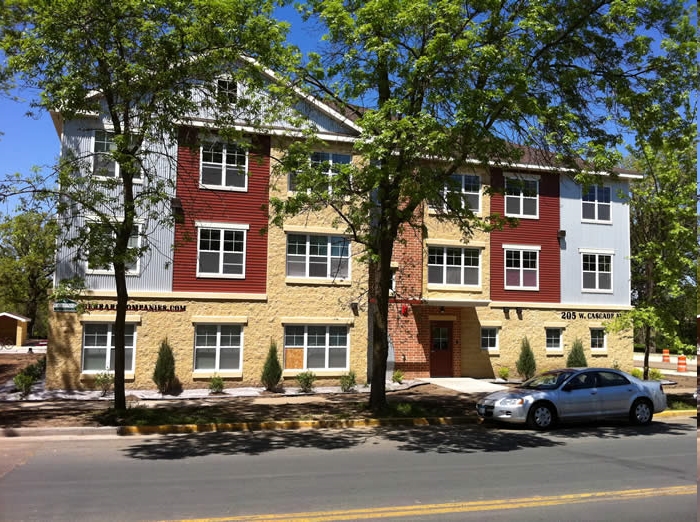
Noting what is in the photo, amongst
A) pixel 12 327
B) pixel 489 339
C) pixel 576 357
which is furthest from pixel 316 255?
pixel 12 327

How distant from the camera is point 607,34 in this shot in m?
13.1

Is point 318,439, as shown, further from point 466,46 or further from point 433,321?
point 433,321

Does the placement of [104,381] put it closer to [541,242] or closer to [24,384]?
[24,384]

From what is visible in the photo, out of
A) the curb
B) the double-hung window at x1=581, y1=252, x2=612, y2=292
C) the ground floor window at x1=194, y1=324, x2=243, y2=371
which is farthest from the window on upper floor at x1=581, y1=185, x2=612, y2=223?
the ground floor window at x1=194, y1=324, x2=243, y2=371

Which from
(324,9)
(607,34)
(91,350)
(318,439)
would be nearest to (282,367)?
(91,350)

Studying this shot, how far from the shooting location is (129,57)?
13.1 meters

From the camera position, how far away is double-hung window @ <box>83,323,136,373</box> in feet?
66.6

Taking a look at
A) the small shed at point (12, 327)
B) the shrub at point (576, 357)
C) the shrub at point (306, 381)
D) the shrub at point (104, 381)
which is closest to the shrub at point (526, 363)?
the shrub at point (576, 357)

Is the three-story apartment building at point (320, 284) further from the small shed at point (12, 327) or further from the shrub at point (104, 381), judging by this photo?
the small shed at point (12, 327)

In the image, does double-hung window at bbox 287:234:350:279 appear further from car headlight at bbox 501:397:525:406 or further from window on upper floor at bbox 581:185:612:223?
window on upper floor at bbox 581:185:612:223

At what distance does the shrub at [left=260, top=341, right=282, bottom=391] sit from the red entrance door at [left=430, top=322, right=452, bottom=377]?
21.7 feet

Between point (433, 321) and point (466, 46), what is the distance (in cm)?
1483

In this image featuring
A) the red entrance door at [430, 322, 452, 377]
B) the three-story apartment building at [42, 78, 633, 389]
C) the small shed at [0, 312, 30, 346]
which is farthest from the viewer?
the small shed at [0, 312, 30, 346]

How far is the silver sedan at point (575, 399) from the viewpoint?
13672mm
